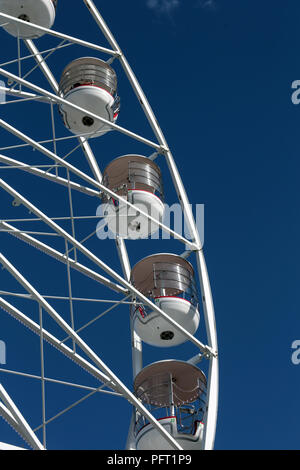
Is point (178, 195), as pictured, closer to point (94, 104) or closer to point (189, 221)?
point (189, 221)

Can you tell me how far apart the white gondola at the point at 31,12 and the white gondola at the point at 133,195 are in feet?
10.8

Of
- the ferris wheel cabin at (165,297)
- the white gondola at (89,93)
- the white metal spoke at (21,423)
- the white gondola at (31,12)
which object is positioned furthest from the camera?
the white gondola at (89,93)

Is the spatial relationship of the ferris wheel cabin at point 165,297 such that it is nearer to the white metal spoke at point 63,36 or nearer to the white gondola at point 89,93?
the white gondola at point 89,93

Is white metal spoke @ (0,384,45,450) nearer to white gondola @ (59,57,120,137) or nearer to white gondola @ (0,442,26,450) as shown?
white gondola @ (0,442,26,450)

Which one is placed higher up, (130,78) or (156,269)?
(130,78)

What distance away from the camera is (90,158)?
20.4 metres

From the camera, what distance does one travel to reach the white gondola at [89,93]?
61.7ft

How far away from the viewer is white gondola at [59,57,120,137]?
1881cm

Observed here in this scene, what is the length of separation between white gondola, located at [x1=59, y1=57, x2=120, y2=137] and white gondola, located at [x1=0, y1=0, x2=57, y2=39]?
1.10 m

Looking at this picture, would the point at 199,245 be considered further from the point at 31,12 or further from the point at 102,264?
the point at 31,12

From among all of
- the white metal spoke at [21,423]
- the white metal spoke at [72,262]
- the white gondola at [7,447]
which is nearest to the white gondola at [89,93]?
the white metal spoke at [72,262]
